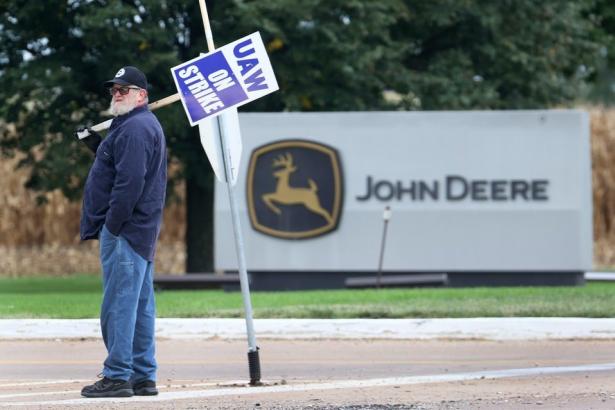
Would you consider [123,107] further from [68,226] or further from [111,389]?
[68,226]

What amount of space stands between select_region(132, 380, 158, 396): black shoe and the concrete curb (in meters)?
4.34

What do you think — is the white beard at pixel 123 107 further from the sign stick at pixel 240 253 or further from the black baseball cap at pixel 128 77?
the sign stick at pixel 240 253

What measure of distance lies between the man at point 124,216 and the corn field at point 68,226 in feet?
78.8

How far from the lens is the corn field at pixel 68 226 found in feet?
111

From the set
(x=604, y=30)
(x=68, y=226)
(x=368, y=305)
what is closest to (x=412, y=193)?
(x=368, y=305)

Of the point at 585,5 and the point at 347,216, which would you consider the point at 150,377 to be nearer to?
the point at 347,216

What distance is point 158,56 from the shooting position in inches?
911

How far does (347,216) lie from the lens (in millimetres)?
22828

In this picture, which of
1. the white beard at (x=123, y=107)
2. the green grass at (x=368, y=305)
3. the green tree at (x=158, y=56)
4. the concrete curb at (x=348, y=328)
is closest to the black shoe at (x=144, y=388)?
the white beard at (x=123, y=107)

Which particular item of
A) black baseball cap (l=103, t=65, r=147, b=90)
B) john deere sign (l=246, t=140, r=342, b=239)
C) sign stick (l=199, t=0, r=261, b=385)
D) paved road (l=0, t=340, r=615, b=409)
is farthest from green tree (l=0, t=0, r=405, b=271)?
black baseball cap (l=103, t=65, r=147, b=90)

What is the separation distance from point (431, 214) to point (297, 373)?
39.8 ft

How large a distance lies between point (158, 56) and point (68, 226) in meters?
13.1

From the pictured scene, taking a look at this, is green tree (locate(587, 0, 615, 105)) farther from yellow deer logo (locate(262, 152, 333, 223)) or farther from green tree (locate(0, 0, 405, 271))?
yellow deer logo (locate(262, 152, 333, 223))

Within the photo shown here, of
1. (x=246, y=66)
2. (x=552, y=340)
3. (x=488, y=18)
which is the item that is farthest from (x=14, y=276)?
(x=246, y=66)
